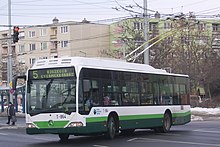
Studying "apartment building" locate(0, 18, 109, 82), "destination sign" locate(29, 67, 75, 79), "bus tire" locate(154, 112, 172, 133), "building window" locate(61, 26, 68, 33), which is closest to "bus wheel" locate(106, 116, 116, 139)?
"destination sign" locate(29, 67, 75, 79)

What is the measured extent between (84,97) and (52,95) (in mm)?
1116

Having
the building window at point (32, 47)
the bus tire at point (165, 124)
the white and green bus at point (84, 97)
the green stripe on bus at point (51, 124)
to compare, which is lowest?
the bus tire at point (165, 124)

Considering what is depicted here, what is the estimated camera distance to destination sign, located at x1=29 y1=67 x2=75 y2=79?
18312 mm

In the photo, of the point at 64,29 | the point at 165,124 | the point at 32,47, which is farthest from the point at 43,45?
the point at 165,124

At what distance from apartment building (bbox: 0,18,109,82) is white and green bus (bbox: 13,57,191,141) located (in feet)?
226

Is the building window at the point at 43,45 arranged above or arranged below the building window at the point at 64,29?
below

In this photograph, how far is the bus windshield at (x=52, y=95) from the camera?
1800 centimetres

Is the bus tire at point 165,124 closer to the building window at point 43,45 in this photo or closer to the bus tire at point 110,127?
the bus tire at point 110,127

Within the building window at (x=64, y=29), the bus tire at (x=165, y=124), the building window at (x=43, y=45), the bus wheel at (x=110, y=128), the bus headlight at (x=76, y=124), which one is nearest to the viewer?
the bus headlight at (x=76, y=124)

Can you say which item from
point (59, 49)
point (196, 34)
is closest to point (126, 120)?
point (196, 34)

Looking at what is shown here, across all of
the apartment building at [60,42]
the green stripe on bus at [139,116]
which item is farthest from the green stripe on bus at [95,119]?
the apartment building at [60,42]

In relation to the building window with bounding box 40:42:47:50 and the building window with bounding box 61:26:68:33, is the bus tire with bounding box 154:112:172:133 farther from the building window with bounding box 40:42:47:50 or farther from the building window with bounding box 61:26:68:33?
the building window with bounding box 40:42:47:50

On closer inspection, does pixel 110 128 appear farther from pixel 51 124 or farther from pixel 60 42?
pixel 60 42

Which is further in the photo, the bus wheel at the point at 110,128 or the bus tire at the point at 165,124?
the bus tire at the point at 165,124
